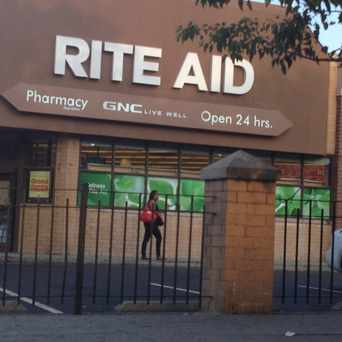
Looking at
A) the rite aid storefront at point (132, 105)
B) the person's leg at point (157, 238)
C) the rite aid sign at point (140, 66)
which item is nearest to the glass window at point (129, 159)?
the rite aid storefront at point (132, 105)

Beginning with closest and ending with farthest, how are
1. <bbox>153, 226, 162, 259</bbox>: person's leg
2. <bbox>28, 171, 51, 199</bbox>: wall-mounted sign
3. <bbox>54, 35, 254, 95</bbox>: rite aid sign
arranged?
<bbox>153, 226, 162, 259</bbox>: person's leg → <bbox>54, 35, 254, 95</bbox>: rite aid sign → <bbox>28, 171, 51, 199</bbox>: wall-mounted sign

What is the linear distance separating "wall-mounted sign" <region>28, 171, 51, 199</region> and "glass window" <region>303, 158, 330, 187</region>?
7.12 meters

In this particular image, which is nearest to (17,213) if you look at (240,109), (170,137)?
(170,137)

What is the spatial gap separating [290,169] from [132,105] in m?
5.22

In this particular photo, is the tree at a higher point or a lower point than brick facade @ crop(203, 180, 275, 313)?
higher

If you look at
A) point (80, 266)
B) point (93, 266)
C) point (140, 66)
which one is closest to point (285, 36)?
Result: point (80, 266)

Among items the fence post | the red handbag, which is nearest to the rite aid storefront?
the red handbag

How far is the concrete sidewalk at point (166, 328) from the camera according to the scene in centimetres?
836

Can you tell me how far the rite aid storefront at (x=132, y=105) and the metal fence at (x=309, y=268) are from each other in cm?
113

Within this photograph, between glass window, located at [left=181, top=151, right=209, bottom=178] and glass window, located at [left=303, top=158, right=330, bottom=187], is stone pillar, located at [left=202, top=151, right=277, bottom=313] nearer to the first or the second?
glass window, located at [left=181, top=151, right=209, bottom=178]

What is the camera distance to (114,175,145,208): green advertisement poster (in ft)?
67.5

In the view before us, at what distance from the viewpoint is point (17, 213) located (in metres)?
20.5

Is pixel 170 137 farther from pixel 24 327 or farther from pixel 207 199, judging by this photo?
pixel 24 327

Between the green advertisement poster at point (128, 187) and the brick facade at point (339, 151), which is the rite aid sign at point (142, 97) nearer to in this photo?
the green advertisement poster at point (128, 187)
